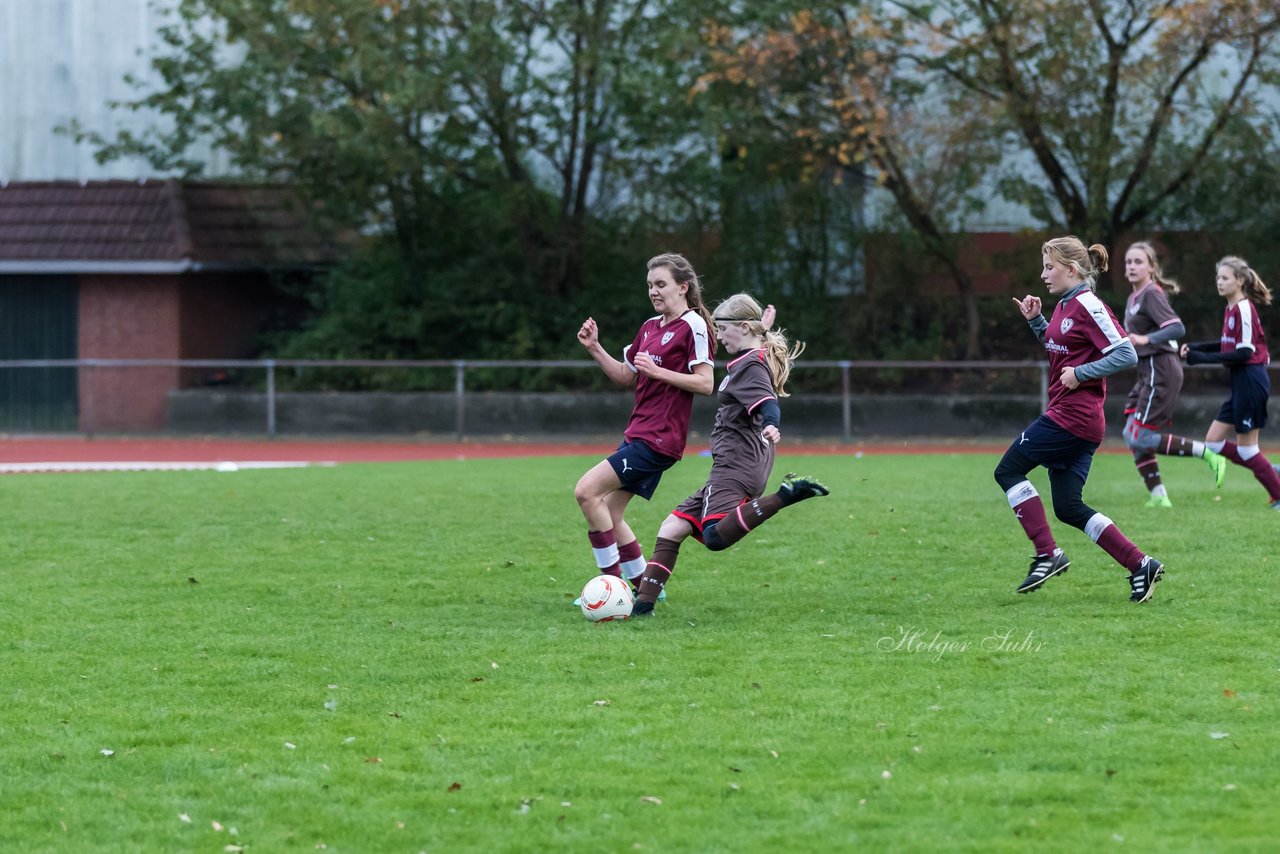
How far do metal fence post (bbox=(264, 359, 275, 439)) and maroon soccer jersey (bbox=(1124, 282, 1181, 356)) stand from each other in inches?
599

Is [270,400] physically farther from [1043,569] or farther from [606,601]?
[1043,569]

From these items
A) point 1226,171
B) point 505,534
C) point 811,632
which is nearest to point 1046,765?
point 811,632

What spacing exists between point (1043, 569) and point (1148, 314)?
13.2ft

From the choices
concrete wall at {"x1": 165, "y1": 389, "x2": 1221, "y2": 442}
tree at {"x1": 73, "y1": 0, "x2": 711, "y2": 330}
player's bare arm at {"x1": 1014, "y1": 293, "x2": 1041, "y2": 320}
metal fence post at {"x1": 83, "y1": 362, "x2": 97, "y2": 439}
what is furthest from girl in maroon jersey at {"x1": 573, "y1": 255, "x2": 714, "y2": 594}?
metal fence post at {"x1": 83, "y1": 362, "x2": 97, "y2": 439}

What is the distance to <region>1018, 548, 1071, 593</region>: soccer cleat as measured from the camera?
8000 mm

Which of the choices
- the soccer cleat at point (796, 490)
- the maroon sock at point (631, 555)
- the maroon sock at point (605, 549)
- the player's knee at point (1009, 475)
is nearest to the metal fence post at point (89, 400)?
the maroon sock at point (631, 555)

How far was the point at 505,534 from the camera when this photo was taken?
11109 mm

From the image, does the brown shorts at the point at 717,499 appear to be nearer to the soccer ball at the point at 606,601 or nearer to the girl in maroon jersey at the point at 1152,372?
the soccer ball at the point at 606,601

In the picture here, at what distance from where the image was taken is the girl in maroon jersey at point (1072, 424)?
779cm

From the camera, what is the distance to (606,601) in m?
7.58

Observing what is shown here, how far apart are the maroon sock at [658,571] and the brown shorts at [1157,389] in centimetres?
524

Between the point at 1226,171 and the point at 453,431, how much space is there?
12.6 meters

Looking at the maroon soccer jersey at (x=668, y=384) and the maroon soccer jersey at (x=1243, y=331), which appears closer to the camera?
the maroon soccer jersey at (x=668, y=384)

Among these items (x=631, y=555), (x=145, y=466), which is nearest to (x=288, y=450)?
(x=145, y=466)
